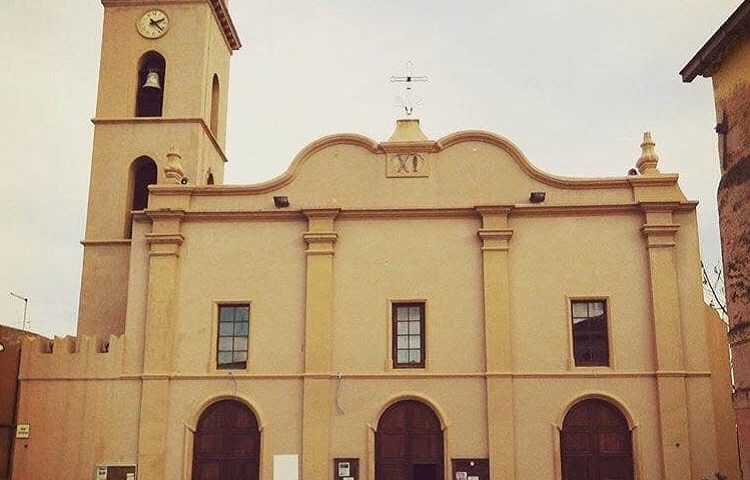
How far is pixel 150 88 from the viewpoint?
25656 millimetres

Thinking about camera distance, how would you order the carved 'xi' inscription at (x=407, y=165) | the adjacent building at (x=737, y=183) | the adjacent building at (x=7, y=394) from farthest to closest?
the carved 'xi' inscription at (x=407, y=165), the adjacent building at (x=7, y=394), the adjacent building at (x=737, y=183)

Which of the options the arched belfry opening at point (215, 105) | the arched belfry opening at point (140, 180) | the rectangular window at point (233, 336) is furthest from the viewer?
the arched belfry opening at point (215, 105)

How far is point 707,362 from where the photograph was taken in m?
20.2

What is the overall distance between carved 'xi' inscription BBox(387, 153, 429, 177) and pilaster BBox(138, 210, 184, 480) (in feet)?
17.8

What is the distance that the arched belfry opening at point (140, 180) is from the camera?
2486 centimetres

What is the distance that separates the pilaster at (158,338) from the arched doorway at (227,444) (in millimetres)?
869

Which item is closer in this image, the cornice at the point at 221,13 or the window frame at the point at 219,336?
the window frame at the point at 219,336

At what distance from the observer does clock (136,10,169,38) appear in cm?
2586

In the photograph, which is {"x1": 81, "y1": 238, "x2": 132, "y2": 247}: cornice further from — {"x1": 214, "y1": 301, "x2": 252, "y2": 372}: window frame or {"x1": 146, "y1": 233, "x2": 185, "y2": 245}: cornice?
{"x1": 214, "y1": 301, "x2": 252, "y2": 372}: window frame

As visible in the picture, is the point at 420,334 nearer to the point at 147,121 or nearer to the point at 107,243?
the point at 107,243

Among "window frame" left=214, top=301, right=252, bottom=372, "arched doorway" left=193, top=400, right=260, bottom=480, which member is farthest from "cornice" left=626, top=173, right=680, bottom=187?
"arched doorway" left=193, top=400, right=260, bottom=480

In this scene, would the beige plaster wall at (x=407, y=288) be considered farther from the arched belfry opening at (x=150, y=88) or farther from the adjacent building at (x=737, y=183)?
the adjacent building at (x=737, y=183)

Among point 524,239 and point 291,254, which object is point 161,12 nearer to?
point 291,254

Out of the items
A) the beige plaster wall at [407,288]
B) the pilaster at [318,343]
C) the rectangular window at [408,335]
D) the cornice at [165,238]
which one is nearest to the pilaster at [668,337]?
the beige plaster wall at [407,288]
